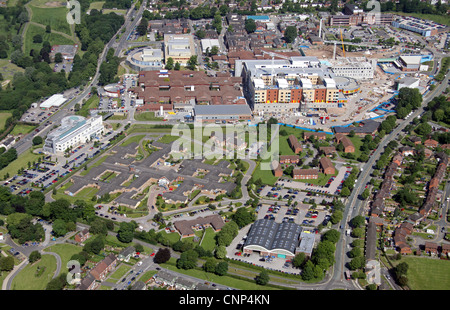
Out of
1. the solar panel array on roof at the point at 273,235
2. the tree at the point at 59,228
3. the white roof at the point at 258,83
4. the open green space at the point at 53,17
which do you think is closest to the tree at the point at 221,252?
the solar panel array on roof at the point at 273,235

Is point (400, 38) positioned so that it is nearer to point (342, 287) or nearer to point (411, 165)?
point (411, 165)

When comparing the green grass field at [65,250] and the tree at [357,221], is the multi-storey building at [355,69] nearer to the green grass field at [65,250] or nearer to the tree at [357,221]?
the tree at [357,221]

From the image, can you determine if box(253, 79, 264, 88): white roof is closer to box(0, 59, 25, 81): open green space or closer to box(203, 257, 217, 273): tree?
box(203, 257, 217, 273): tree

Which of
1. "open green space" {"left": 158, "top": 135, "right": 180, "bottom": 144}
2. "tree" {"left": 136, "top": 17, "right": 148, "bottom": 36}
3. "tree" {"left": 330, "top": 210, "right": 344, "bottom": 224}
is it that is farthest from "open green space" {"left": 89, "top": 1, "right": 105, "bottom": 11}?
"tree" {"left": 330, "top": 210, "right": 344, "bottom": 224}

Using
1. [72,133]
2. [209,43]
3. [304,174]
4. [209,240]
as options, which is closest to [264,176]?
[304,174]

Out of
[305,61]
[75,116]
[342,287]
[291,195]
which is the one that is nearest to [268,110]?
[305,61]

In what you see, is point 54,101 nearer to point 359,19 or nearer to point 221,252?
point 221,252
